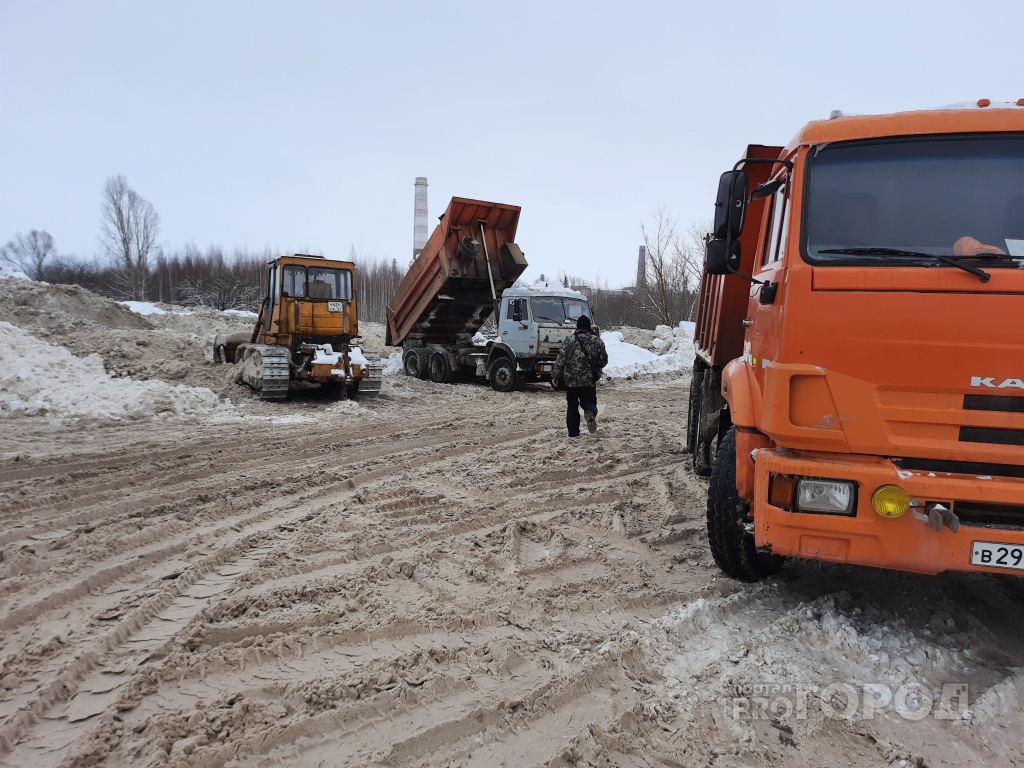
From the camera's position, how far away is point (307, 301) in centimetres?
1280

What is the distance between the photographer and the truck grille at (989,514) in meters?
2.81

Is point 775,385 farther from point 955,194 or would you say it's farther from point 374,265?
point 374,265

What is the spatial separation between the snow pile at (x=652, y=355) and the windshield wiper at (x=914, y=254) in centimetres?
1457

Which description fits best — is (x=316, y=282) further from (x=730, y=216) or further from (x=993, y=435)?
(x=993, y=435)

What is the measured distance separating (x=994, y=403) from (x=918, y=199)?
1053mm

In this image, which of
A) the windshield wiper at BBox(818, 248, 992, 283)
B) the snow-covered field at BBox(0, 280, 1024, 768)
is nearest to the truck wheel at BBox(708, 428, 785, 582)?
the snow-covered field at BBox(0, 280, 1024, 768)

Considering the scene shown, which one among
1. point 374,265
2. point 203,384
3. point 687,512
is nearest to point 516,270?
point 203,384

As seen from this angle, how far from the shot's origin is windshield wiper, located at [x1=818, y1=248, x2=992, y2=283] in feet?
9.26

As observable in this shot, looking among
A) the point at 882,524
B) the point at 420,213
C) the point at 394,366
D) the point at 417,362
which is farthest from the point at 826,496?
the point at 420,213

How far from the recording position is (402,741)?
8.31 feet

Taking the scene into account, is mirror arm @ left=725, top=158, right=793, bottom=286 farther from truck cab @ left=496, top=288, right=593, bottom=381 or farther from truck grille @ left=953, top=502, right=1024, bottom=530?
truck cab @ left=496, top=288, right=593, bottom=381

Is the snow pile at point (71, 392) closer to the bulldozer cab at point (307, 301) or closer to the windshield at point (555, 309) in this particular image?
the bulldozer cab at point (307, 301)

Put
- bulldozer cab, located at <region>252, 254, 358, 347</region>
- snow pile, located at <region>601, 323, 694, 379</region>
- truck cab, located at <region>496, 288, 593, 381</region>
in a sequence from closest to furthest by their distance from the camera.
Answer: bulldozer cab, located at <region>252, 254, 358, 347</region> → truck cab, located at <region>496, 288, 593, 381</region> → snow pile, located at <region>601, 323, 694, 379</region>

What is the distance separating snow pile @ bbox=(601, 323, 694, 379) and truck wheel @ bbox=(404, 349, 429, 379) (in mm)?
4984
